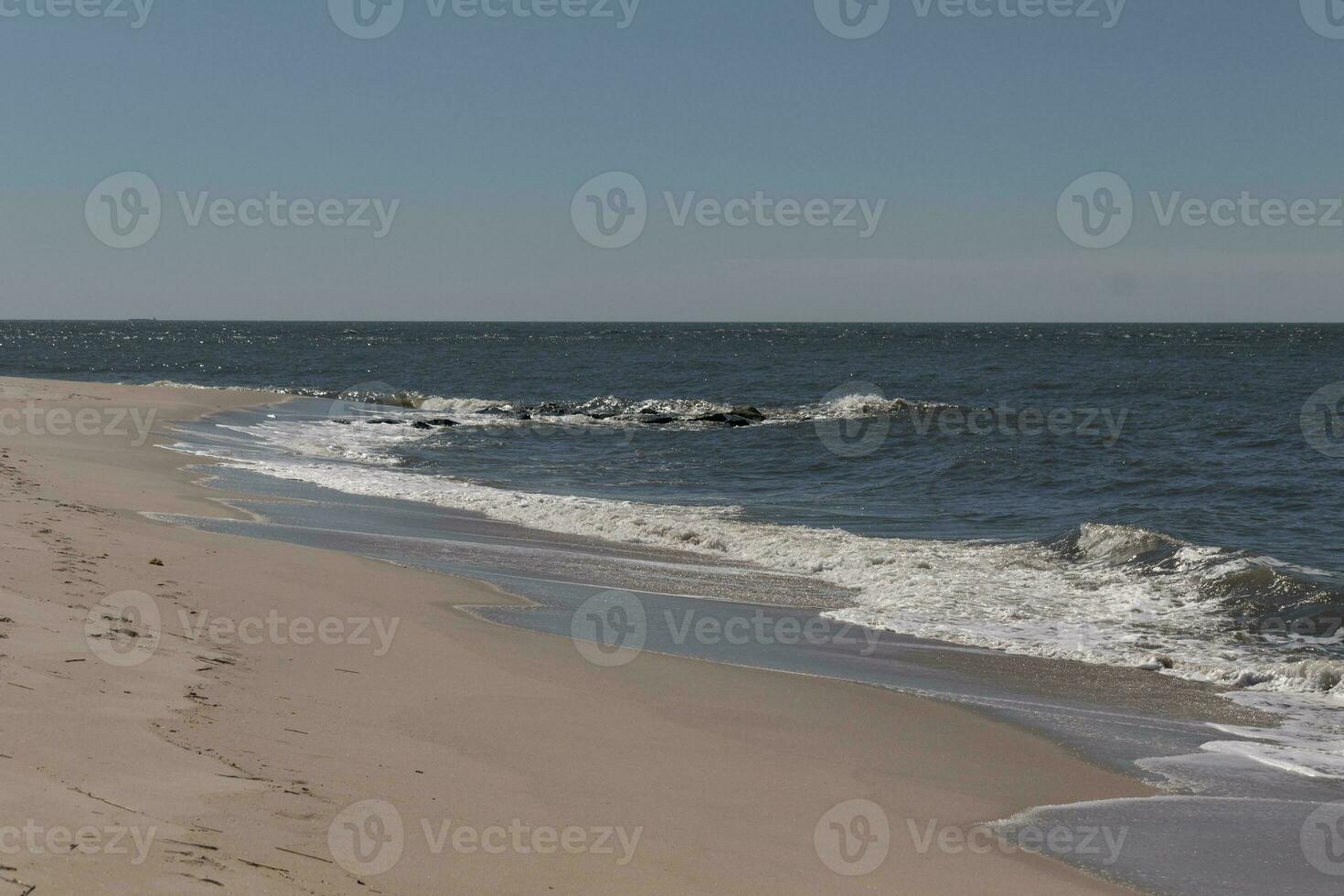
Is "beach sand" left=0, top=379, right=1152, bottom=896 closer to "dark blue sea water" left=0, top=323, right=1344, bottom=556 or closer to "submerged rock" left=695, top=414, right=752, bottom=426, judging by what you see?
"dark blue sea water" left=0, top=323, right=1344, bottom=556

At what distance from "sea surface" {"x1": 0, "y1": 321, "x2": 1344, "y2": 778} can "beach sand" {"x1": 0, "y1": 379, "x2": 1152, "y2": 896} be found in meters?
2.64

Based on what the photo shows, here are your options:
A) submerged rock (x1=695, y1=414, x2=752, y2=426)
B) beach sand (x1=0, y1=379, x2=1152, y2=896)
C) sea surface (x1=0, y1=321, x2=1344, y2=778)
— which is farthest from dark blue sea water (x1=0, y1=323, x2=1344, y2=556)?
beach sand (x1=0, y1=379, x2=1152, y2=896)

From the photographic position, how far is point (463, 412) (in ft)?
131

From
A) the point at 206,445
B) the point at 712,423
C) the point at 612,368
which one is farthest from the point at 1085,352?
the point at 206,445

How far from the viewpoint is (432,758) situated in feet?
18.2

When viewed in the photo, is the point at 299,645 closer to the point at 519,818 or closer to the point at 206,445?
the point at 519,818

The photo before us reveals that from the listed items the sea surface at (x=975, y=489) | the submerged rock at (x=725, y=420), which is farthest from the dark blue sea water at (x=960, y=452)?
the submerged rock at (x=725, y=420)

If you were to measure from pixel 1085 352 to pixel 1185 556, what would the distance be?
70991 millimetres

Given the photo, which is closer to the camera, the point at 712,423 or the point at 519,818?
the point at 519,818

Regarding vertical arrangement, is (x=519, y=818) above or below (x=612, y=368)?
below

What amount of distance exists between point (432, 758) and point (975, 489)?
15772mm

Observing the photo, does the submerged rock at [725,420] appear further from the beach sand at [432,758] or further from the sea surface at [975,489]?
the beach sand at [432,758]

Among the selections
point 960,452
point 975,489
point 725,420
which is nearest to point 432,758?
point 975,489

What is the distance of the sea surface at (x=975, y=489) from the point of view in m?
10.3
